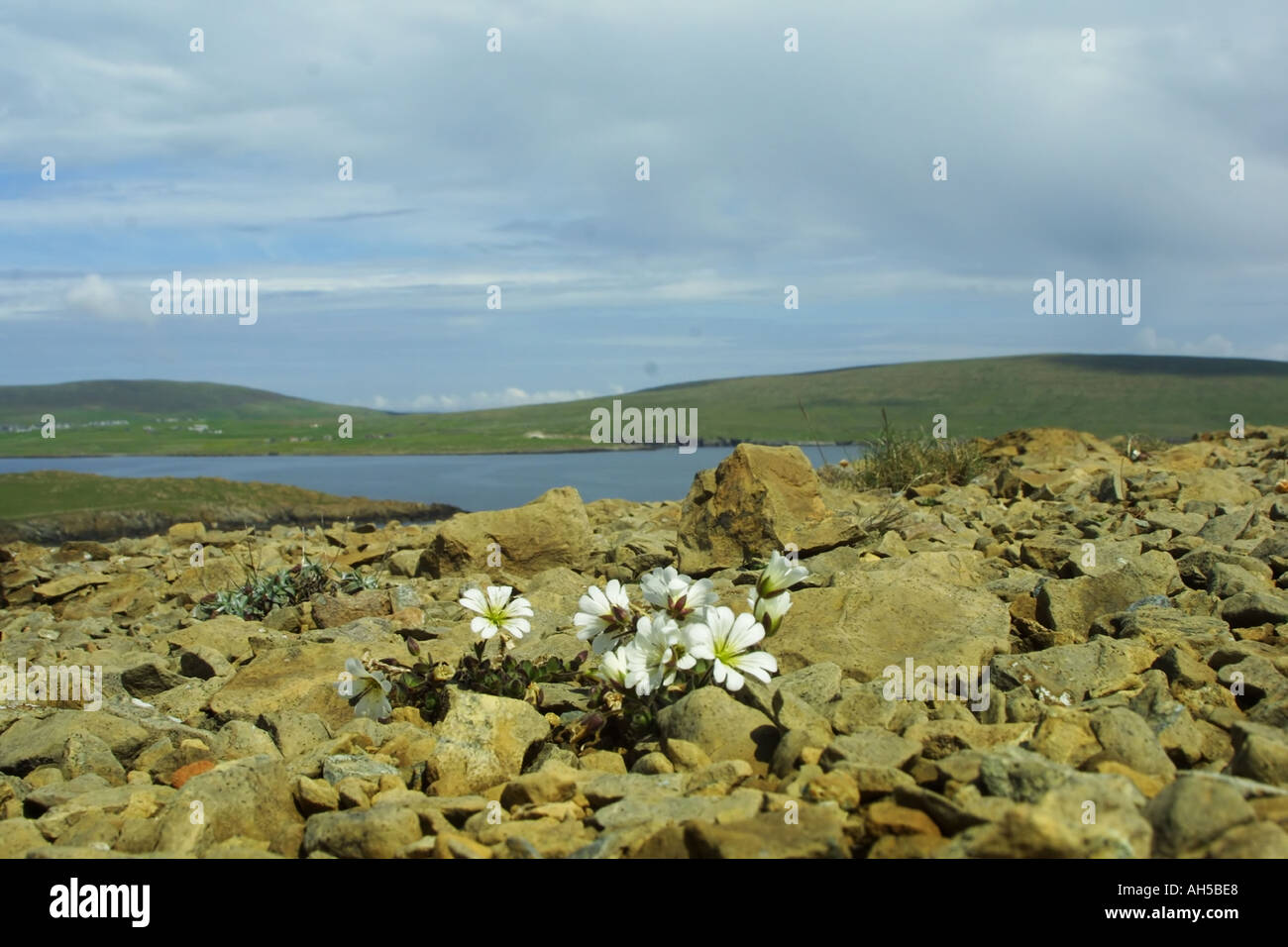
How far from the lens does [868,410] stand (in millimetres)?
70438

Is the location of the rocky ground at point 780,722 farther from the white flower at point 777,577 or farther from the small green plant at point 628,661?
the white flower at point 777,577

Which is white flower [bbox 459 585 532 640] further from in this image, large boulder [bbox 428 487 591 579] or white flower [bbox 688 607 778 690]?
large boulder [bbox 428 487 591 579]

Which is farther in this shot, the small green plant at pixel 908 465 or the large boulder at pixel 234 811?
the small green plant at pixel 908 465

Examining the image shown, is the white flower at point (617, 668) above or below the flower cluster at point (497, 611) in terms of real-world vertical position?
below

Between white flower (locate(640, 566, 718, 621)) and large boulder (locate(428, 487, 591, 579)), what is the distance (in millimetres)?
3705

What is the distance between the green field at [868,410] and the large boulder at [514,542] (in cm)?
3270

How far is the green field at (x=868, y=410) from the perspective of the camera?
5838 cm

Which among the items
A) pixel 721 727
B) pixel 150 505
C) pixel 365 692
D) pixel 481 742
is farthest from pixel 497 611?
pixel 150 505

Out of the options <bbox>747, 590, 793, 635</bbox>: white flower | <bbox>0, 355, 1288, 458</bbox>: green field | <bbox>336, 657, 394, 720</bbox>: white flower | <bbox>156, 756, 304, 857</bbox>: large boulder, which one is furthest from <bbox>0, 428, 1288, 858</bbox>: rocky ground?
<bbox>0, 355, 1288, 458</bbox>: green field

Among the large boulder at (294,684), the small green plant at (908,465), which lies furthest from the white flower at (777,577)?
the small green plant at (908,465)

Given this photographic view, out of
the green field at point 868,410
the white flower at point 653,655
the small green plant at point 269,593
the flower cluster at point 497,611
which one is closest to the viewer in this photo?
the white flower at point 653,655

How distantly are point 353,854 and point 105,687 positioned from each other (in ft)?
9.46

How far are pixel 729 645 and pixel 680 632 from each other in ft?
0.58

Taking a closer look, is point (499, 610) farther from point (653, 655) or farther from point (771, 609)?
point (771, 609)
